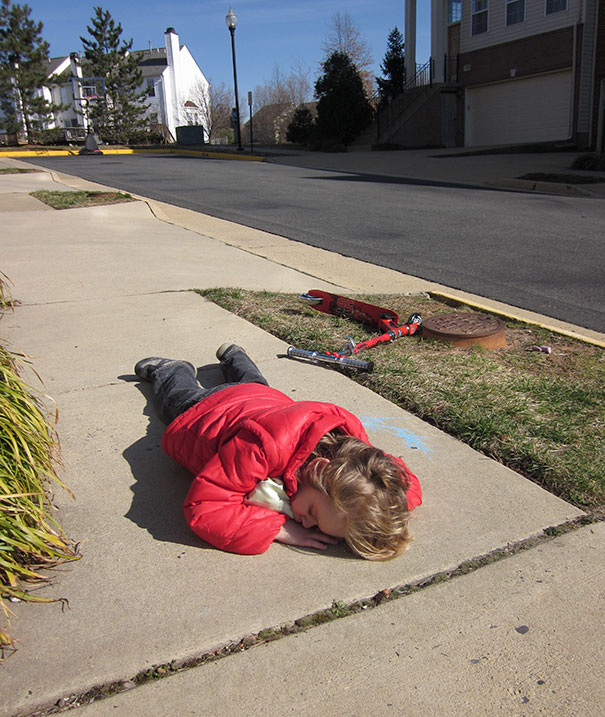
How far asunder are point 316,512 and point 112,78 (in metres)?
51.7

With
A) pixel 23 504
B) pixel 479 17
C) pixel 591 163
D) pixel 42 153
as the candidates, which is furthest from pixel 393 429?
pixel 42 153

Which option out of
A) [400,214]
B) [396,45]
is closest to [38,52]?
[396,45]

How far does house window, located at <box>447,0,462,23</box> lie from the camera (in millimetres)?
27781

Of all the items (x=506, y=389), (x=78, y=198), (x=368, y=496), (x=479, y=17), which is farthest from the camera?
(x=479, y=17)

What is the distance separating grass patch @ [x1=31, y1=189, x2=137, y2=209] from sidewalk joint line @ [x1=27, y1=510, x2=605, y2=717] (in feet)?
31.9

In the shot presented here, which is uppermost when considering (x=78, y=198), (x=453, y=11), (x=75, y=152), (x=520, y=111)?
(x=453, y=11)

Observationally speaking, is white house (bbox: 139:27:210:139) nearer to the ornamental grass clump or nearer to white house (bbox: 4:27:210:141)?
white house (bbox: 4:27:210:141)

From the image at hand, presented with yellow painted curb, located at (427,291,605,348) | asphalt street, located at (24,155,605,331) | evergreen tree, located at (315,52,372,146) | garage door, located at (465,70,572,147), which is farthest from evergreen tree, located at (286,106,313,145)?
yellow painted curb, located at (427,291,605,348)

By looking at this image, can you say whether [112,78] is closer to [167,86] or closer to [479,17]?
[167,86]

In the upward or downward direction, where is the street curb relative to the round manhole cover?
upward

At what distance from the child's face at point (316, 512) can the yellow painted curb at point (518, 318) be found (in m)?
2.74

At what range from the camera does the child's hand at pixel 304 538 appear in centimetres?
236

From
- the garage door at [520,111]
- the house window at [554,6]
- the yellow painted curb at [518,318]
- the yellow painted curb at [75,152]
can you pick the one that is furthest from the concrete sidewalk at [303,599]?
the yellow painted curb at [75,152]

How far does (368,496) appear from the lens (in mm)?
2129
